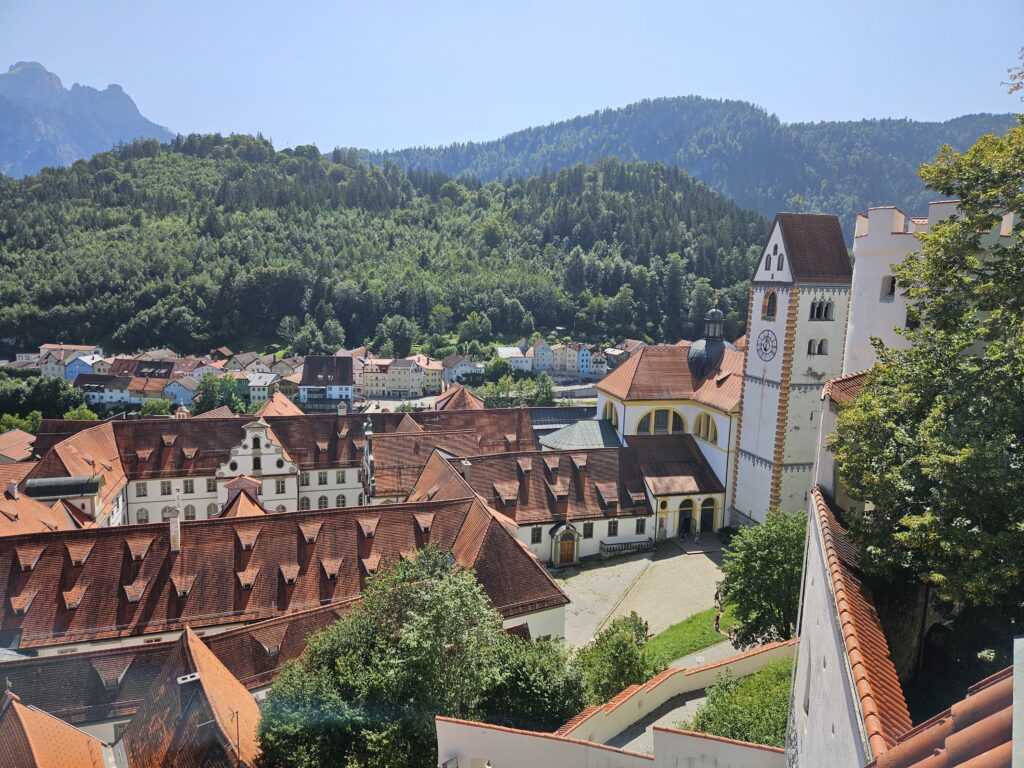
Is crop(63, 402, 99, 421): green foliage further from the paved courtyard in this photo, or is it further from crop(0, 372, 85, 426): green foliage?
the paved courtyard

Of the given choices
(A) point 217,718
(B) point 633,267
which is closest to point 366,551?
(A) point 217,718

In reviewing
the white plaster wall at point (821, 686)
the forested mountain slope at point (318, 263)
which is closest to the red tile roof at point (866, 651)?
the white plaster wall at point (821, 686)

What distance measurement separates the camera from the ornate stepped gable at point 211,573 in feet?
82.6

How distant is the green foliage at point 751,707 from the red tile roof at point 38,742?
15757 millimetres

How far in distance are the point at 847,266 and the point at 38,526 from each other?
40777mm

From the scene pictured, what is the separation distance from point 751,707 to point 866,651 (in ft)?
29.0

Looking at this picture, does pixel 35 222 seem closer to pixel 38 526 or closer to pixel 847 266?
pixel 38 526

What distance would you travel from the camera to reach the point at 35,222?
158m

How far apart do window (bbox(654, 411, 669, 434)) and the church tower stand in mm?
Result: 6543

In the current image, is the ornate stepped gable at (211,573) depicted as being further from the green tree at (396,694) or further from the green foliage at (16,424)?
the green foliage at (16,424)

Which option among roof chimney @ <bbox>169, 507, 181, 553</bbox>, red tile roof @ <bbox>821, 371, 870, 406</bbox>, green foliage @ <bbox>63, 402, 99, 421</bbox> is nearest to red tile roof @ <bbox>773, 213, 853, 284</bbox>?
red tile roof @ <bbox>821, 371, 870, 406</bbox>

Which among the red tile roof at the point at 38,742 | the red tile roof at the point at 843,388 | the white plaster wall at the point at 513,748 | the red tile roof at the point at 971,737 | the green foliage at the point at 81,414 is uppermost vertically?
the red tile roof at the point at 843,388

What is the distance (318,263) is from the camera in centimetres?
15775

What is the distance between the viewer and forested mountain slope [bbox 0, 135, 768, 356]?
136875mm
